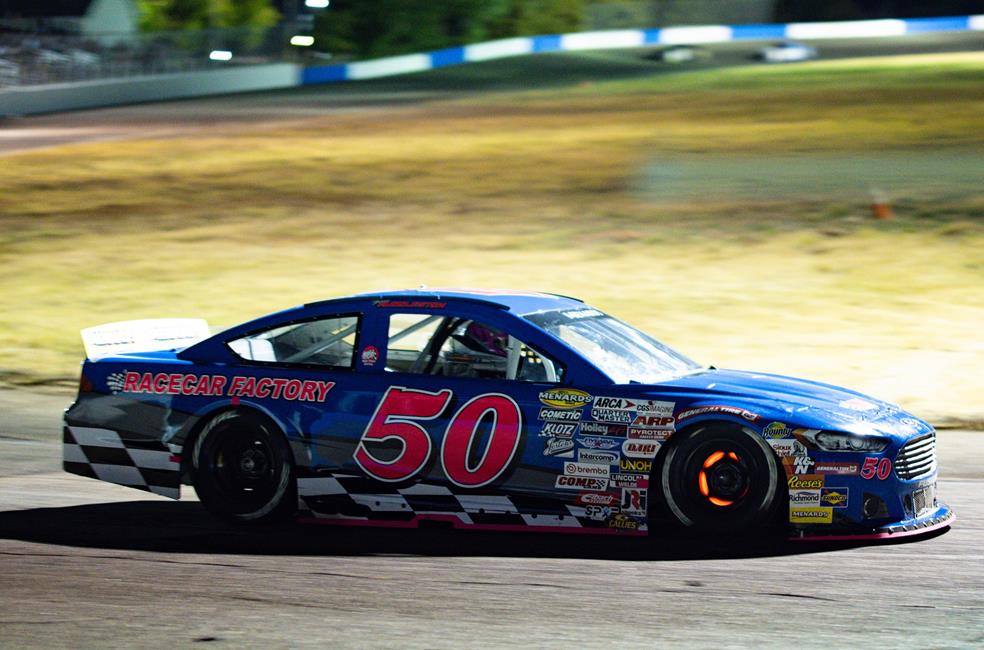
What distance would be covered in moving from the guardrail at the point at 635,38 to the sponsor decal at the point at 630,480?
47.3m

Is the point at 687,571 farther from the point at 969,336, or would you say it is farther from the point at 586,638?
the point at 969,336

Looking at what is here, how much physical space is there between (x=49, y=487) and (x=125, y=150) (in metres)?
23.7

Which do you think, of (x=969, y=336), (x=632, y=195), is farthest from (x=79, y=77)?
(x=969, y=336)

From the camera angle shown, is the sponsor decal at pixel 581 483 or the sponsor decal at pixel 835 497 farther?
the sponsor decal at pixel 581 483

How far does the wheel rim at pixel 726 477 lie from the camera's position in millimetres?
6559

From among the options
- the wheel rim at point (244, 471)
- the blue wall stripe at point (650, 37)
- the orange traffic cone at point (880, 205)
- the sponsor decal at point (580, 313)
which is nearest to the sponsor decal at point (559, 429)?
the sponsor decal at point (580, 313)

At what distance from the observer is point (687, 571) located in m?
6.18

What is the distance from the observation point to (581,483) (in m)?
6.66

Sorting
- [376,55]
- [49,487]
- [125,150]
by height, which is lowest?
[49,487]

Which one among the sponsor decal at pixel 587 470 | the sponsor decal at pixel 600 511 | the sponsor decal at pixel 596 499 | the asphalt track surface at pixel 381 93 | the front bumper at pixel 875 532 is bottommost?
the front bumper at pixel 875 532

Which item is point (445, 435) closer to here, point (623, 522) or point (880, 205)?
point (623, 522)

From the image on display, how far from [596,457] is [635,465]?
187mm

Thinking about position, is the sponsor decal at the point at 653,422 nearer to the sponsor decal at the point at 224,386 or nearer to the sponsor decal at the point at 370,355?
the sponsor decal at the point at 370,355

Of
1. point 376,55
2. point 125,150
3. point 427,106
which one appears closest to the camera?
point 125,150
